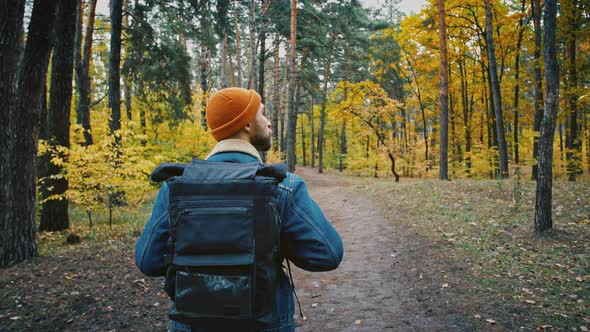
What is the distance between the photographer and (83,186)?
7781mm

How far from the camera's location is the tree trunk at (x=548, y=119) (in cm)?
635

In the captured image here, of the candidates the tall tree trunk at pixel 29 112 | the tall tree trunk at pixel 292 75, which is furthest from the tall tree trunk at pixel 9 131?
the tall tree trunk at pixel 292 75

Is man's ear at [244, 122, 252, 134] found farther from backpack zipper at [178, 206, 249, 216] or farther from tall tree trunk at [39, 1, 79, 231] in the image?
tall tree trunk at [39, 1, 79, 231]

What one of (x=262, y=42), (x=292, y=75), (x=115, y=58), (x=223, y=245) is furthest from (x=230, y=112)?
(x=262, y=42)

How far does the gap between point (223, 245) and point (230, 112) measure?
2.32 ft

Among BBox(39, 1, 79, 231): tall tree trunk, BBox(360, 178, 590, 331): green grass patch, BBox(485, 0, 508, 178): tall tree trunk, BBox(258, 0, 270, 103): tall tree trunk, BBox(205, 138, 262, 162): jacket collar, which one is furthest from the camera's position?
BBox(258, 0, 270, 103): tall tree trunk

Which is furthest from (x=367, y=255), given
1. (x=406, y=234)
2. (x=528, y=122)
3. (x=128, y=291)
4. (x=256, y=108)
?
(x=528, y=122)

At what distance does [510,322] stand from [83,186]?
843cm

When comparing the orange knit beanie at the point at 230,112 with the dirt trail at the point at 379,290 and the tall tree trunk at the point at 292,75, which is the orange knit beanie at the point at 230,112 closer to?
Result: the dirt trail at the point at 379,290

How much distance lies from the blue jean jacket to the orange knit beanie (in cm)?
17

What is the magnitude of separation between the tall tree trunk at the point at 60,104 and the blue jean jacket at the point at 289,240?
278 inches

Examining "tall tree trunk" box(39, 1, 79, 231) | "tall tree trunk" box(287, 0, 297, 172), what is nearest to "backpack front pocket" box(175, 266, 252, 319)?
"tall tree trunk" box(39, 1, 79, 231)

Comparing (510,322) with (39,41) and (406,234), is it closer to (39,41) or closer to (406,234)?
(406,234)

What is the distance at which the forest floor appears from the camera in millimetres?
4168
